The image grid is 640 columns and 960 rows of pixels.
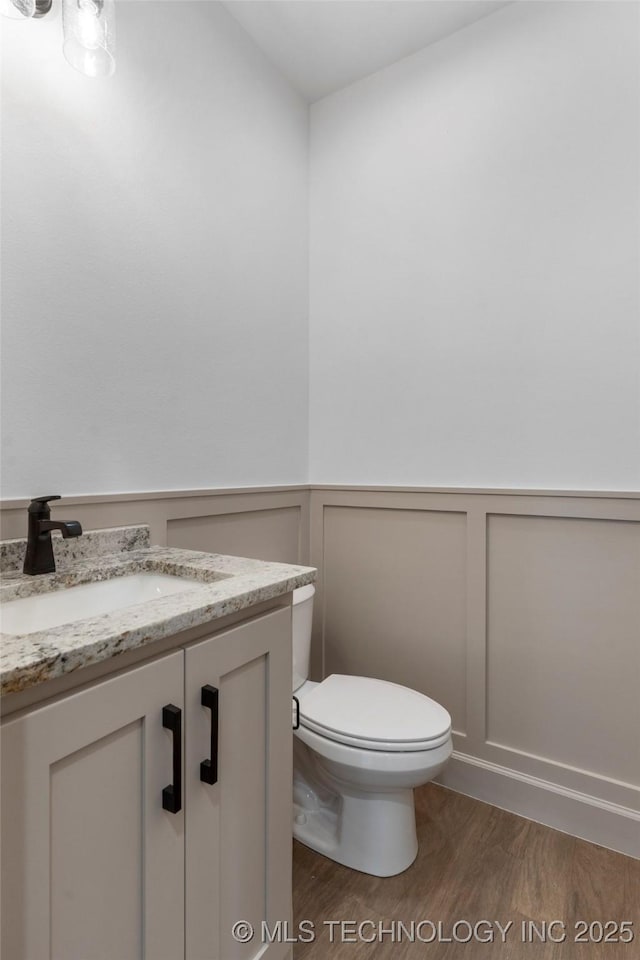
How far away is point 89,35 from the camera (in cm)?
109

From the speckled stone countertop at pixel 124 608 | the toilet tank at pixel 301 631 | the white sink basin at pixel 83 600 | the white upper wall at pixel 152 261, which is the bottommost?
the toilet tank at pixel 301 631

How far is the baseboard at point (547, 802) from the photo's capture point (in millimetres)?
1508

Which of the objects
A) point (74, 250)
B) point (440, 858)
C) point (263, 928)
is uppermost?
point (74, 250)

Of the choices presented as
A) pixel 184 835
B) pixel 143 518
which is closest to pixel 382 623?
pixel 143 518

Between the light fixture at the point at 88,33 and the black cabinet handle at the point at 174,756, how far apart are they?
1348mm

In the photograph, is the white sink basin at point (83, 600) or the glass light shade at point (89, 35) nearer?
the white sink basin at point (83, 600)

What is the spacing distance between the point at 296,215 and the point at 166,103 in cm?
69

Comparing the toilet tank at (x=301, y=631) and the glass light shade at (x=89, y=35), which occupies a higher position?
the glass light shade at (x=89, y=35)

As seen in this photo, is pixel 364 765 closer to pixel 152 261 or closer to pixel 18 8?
pixel 152 261

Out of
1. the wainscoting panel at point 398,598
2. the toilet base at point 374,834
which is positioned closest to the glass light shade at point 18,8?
the wainscoting panel at point 398,598

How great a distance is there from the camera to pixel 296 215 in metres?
2.08

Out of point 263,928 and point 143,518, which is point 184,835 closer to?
point 263,928

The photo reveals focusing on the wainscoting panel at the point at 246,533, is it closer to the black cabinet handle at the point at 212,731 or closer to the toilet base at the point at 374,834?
the black cabinet handle at the point at 212,731

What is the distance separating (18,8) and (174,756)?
1.48m
